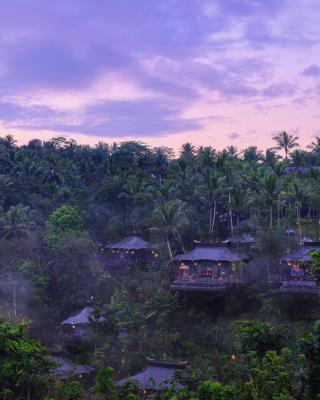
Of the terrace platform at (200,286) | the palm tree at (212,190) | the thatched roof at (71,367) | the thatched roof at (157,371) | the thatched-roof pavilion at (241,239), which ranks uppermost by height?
the palm tree at (212,190)

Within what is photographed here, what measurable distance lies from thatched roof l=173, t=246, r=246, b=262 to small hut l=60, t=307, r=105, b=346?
30.6 feet

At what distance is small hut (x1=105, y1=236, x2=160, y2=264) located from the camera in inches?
2008

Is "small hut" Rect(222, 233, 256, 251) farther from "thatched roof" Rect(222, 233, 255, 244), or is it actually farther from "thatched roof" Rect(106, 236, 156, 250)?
"thatched roof" Rect(106, 236, 156, 250)

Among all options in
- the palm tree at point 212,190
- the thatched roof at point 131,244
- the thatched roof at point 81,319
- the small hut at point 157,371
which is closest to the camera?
the small hut at point 157,371

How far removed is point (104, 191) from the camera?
190 feet

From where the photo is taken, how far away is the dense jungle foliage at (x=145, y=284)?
20844 millimetres

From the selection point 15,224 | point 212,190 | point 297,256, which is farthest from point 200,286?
point 15,224

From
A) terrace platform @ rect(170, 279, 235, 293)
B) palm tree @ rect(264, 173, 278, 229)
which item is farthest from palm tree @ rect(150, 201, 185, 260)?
palm tree @ rect(264, 173, 278, 229)

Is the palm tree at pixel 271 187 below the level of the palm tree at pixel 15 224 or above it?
above

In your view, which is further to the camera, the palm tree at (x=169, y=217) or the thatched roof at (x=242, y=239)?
the thatched roof at (x=242, y=239)

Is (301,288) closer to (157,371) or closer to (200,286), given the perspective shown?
(200,286)

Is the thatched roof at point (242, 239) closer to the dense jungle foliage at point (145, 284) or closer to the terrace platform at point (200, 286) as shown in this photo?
the dense jungle foliage at point (145, 284)

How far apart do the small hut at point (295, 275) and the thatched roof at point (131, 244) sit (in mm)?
13871

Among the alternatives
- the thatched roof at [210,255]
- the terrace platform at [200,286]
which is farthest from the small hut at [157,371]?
the thatched roof at [210,255]
